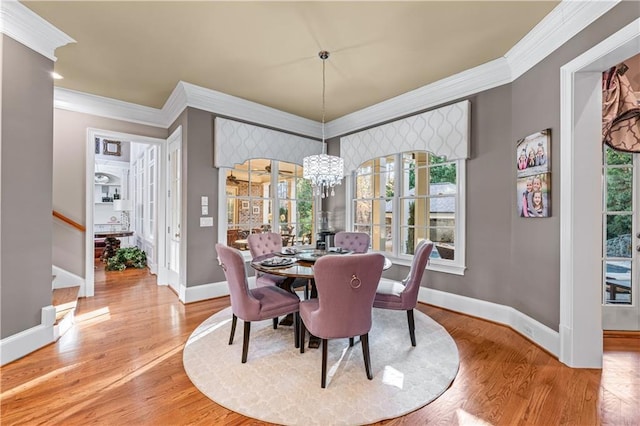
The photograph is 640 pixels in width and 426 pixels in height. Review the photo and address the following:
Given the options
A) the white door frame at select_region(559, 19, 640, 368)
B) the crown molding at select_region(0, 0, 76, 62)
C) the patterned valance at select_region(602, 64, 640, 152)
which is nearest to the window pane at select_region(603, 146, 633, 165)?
the patterned valance at select_region(602, 64, 640, 152)

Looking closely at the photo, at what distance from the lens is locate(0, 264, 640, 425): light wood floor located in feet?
5.52

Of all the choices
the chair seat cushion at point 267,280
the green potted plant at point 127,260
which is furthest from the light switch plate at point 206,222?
the green potted plant at point 127,260

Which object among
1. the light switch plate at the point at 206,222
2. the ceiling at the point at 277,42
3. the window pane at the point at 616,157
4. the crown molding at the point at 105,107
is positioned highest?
the ceiling at the point at 277,42

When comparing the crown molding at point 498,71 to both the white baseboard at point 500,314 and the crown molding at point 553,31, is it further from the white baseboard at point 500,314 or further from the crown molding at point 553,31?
the white baseboard at point 500,314

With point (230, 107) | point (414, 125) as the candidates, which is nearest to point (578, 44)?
point (414, 125)

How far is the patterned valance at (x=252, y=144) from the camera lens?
3.98 meters

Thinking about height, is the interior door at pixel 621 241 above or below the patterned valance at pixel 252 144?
below

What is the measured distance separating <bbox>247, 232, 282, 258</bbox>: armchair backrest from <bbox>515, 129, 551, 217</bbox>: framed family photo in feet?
9.21

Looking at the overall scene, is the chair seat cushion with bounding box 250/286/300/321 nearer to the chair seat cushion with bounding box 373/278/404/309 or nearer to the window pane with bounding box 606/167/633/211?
the chair seat cushion with bounding box 373/278/404/309

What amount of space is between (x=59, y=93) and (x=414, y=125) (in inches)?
189

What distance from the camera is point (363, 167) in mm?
4754

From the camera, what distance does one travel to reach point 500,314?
306 cm

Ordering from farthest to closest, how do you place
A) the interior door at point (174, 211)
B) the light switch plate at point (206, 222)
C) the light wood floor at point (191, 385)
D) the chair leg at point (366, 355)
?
the interior door at point (174, 211)
the light switch plate at point (206, 222)
the chair leg at point (366, 355)
the light wood floor at point (191, 385)

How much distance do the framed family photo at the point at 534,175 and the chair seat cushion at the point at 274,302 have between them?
238cm
